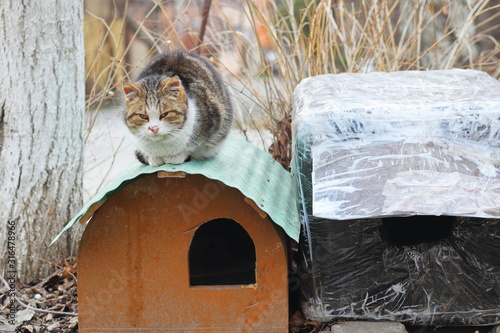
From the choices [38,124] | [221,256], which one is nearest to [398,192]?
[221,256]

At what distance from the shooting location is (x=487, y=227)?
277cm

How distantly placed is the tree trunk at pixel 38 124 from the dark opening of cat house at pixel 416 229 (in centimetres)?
193

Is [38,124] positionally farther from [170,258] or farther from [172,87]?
[170,258]

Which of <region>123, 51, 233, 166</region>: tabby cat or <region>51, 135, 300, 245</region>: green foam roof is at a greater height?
<region>123, 51, 233, 166</region>: tabby cat

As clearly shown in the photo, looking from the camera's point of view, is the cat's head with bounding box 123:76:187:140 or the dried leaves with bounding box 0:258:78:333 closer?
the cat's head with bounding box 123:76:187:140

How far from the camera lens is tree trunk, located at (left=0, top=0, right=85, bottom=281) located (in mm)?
3516

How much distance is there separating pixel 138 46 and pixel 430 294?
8.60 m

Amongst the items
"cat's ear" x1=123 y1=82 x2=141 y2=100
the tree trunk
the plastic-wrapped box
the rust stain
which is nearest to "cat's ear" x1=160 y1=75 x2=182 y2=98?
"cat's ear" x1=123 y1=82 x2=141 y2=100

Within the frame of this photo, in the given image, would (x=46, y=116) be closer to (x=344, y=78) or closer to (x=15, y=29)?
(x=15, y=29)

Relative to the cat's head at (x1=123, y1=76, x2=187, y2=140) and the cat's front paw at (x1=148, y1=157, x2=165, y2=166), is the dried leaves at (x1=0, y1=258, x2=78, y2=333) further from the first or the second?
the cat's head at (x1=123, y1=76, x2=187, y2=140)

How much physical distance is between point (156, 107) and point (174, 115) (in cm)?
9

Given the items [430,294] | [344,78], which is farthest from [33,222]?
[430,294]

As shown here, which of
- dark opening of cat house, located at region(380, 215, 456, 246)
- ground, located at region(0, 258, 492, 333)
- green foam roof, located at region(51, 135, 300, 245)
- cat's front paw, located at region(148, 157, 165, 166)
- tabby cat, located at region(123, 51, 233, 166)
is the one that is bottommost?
ground, located at region(0, 258, 492, 333)

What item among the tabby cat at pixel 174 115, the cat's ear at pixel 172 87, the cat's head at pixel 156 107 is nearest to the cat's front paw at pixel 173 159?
the tabby cat at pixel 174 115
